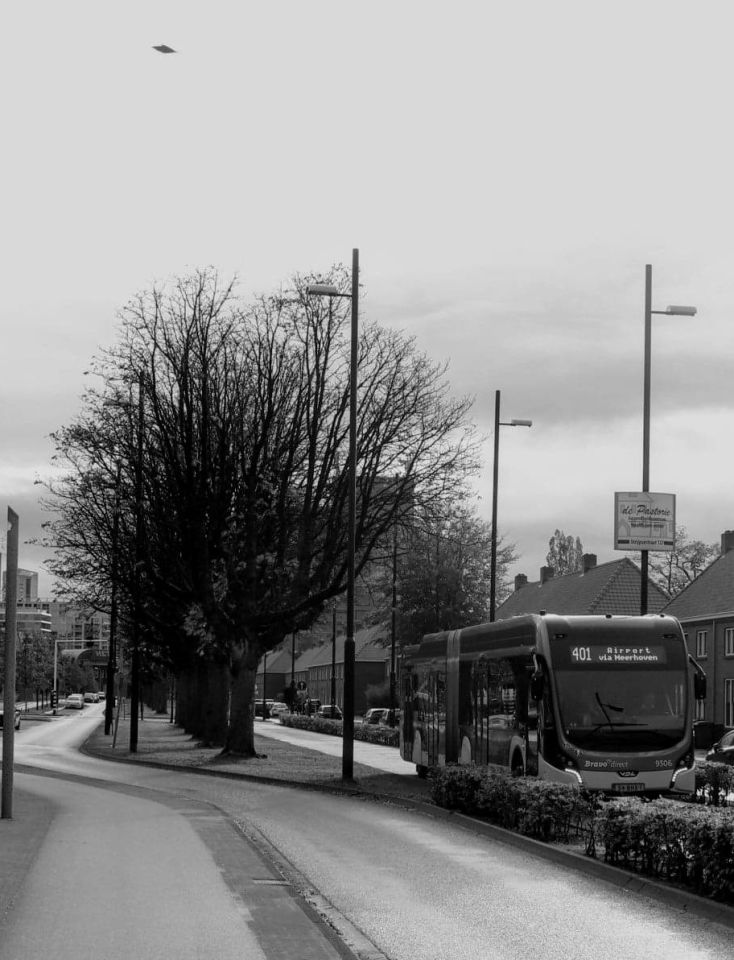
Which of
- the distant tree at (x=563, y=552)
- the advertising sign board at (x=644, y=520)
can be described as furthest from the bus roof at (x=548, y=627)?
the distant tree at (x=563, y=552)

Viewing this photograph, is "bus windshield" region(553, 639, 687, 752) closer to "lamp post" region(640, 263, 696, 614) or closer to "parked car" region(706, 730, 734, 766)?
"lamp post" region(640, 263, 696, 614)

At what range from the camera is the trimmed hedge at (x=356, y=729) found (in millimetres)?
54503

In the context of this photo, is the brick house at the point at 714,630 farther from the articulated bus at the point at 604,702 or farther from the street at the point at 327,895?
the street at the point at 327,895

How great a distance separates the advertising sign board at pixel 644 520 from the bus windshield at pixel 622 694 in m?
4.10

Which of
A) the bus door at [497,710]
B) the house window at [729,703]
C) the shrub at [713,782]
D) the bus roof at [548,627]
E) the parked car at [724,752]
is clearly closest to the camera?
the bus roof at [548,627]

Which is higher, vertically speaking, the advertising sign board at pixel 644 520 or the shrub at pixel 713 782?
the advertising sign board at pixel 644 520

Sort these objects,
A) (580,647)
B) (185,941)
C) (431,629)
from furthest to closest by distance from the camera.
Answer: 1. (431,629)
2. (580,647)
3. (185,941)

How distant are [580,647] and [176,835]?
7600mm

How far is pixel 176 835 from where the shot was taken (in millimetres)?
18109

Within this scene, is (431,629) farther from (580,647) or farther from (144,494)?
(580,647)

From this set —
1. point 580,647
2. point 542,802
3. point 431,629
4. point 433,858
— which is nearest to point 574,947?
point 433,858

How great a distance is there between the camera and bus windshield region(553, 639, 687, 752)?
22188mm

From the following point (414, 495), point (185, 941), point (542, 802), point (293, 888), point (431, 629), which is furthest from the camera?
point (431, 629)

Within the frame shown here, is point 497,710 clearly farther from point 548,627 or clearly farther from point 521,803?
point 521,803
